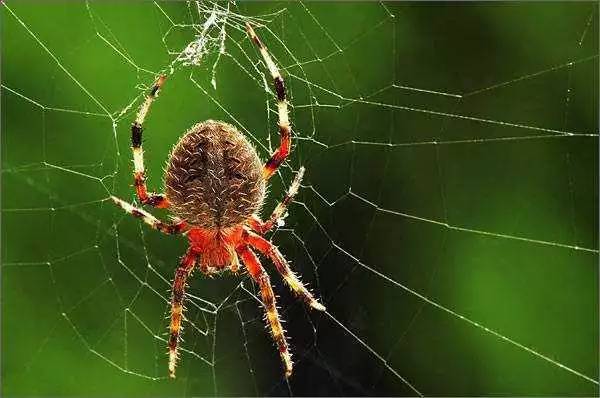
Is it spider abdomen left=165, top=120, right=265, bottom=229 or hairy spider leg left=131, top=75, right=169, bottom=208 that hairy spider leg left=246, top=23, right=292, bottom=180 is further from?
hairy spider leg left=131, top=75, right=169, bottom=208

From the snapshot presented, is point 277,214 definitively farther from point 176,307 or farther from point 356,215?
point 356,215

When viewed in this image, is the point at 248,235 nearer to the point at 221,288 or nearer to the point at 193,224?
the point at 193,224

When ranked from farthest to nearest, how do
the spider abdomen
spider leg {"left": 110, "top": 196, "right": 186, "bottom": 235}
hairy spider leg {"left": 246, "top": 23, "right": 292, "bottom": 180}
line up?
spider leg {"left": 110, "top": 196, "right": 186, "bottom": 235}, hairy spider leg {"left": 246, "top": 23, "right": 292, "bottom": 180}, the spider abdomen

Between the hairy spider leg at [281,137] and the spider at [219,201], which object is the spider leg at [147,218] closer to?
the spider at [219,201]

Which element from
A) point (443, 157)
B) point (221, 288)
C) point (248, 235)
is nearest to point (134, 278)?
point (221, 288)

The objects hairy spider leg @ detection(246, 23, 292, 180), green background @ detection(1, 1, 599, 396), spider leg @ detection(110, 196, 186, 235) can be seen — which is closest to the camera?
hairy spider leg @ detection(246, 23, 292, 180)

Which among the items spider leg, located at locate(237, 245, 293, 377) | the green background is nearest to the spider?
spider leg, located at locate(237, 245, 293, 377)

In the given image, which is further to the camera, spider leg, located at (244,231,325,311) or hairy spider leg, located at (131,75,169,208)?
spider leg, located at (244,231,325,311)
